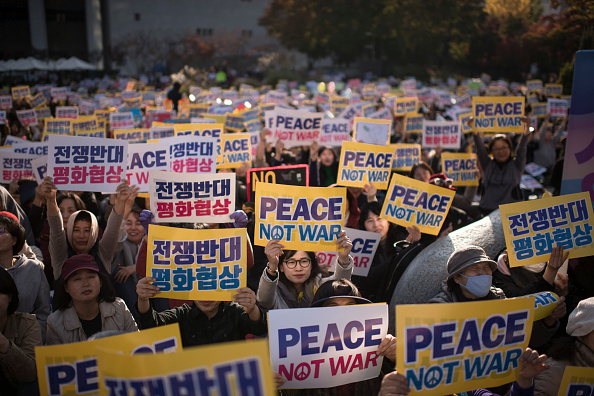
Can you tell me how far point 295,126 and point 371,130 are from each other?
1.40 metres

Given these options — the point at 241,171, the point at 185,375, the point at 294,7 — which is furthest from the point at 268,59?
the point at 185,375

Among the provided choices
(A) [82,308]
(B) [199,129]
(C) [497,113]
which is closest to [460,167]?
(C) [497,113]

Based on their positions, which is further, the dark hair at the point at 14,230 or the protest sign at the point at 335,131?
the protest sign at the point at 335,131

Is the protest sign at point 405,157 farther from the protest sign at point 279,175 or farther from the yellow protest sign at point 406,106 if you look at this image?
the yellow protest sign at point 406,106

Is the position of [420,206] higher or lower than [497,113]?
lower

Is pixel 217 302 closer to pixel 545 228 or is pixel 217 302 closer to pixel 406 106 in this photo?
pixel 545 228

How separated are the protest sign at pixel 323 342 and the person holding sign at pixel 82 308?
117 centimetres

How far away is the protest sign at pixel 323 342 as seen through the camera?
10.1 feet

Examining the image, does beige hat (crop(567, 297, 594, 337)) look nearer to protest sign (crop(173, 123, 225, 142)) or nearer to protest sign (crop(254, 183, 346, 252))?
protest sign (crop(254, 183, 346, 252))

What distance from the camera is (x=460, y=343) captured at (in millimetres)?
2924

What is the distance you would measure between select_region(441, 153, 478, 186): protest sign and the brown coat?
249 inches

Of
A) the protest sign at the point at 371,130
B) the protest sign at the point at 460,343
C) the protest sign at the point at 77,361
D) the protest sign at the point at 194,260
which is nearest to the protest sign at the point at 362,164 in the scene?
the protest sign at the point at 371,130

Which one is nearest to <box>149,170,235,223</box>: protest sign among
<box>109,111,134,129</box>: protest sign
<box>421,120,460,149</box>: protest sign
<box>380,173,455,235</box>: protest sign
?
<box>380,173,455,235</box>: protest sign

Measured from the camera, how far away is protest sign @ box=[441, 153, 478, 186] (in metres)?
8.43
